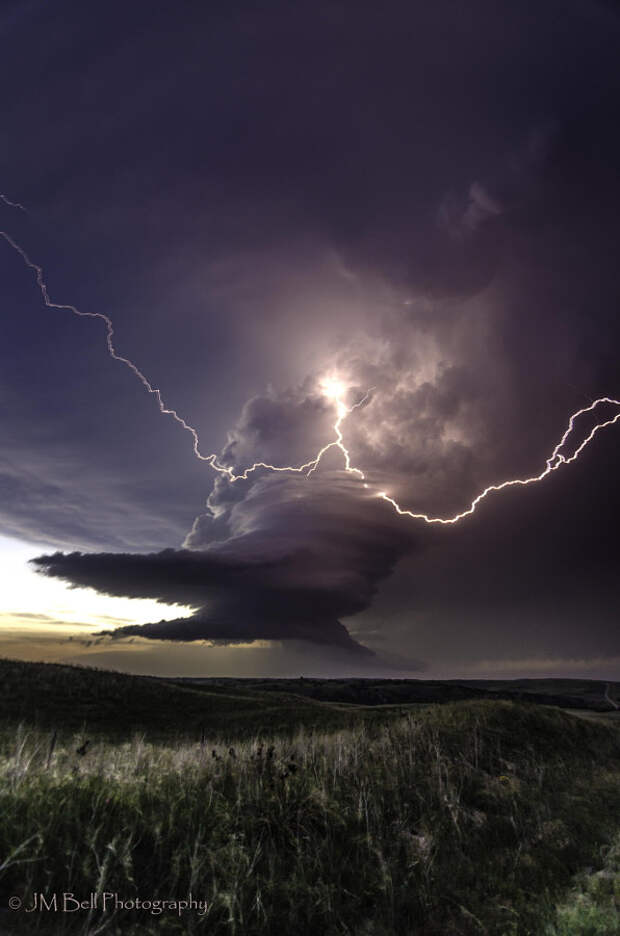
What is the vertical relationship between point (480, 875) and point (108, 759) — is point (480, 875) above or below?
below

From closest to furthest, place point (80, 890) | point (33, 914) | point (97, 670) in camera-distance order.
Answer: point (33, 914) → point (80, 890) → point (97, 670)

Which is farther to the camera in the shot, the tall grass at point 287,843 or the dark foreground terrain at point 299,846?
the tall grass at point 287,843

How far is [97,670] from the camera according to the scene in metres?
52.0

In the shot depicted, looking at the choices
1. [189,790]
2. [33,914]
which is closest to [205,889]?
[33,914]

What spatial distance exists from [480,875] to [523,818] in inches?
157

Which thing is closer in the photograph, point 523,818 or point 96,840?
point 96,840

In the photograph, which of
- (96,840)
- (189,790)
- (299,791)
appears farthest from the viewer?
(299,791)

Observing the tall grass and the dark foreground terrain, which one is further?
the tall grass

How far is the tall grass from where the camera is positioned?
6102 millimetres

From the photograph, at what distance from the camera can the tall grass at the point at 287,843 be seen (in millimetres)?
6102

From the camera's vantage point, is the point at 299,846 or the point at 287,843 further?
the point at 287,843

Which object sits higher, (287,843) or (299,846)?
(299,846)

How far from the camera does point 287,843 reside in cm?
812

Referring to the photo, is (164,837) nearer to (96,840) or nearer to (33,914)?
(96,840)
